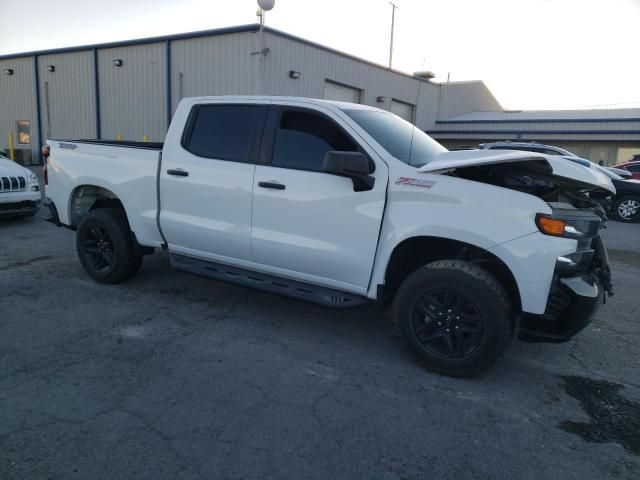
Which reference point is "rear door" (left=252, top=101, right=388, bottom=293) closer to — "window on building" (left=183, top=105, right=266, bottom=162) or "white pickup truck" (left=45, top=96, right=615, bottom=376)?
"white pickup truck" (left=45, top=96, right=615, bottom=376)

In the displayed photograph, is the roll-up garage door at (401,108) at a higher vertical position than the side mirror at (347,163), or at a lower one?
higher

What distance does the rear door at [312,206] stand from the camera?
144 inches

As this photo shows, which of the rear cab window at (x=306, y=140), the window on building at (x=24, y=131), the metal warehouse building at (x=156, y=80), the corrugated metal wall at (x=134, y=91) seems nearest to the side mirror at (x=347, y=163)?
the rear cab window at (x=306, y=140)

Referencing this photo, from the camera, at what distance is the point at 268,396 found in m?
3.16

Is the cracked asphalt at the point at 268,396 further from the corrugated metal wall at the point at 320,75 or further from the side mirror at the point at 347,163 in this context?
the corrugated metal wall at the point at 320,75

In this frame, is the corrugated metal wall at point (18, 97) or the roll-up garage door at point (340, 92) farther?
the corrugated metal wall at point (18, 97)

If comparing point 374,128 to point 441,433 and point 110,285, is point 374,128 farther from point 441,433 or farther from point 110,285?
point 110,285

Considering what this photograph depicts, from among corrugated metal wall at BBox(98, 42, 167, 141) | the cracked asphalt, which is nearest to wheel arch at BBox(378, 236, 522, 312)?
the cracked asphalt


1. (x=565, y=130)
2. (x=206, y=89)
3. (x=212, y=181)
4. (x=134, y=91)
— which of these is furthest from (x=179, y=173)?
(x=565, y=130)

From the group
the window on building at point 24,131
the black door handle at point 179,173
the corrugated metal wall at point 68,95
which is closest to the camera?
the black door handle at point 179,173

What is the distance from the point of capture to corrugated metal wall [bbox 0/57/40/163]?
22.1 meters

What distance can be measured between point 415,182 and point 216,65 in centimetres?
1434

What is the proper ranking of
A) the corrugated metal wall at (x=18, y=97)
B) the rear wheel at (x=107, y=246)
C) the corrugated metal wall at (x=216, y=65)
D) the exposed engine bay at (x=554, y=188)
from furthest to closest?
the corrugated metal wall at (x=18, y=97)
the corrugated metal wall at (x=216, y=65)
the rear wheel at (x=107, y=246)
the exposed engine bay at (x=554, y=188)

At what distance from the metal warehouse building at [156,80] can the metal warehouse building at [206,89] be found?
4cm
